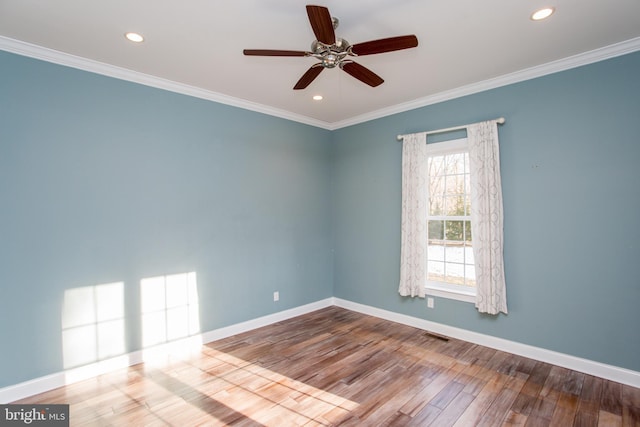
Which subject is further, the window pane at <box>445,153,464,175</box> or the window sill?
the window pane at <box>445,153,464,175</box>

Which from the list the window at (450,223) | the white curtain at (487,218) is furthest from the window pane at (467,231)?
the white curtain at (487,218)

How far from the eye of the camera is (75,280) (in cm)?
280

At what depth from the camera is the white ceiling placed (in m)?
2.17

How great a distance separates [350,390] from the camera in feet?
8.66

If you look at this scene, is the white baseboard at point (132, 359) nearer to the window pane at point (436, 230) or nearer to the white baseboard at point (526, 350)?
the white baseboard at point (526, 350)

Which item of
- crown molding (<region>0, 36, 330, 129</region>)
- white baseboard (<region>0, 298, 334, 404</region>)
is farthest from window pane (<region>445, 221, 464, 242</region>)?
crown molding (<region>0, 36, 330, 129</region>)

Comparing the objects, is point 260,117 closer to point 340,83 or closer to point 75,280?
point 340,83

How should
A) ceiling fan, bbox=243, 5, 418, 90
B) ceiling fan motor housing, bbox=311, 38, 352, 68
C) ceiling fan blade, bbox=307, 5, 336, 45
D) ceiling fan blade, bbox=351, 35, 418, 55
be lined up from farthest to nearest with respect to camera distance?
ceiling fan motor housing, bbox=311, 38, 352, 68 < ceiling fan blade, bbox=351, 35, 418, 55 < ceiling fan, bbox=243, 5, 418, 90 < ceiling fan blade, bbox=307, 5, 336, 45

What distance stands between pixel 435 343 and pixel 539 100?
284 centimetres

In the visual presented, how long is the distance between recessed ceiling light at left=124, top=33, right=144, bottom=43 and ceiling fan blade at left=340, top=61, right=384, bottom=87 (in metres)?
1.67

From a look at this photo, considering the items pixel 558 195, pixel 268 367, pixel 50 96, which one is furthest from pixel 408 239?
pixel 50 96

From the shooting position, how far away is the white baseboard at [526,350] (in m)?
2.71

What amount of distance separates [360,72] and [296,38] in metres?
0.62

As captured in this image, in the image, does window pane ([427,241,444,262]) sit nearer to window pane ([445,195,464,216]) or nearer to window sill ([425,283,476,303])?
window sill ([425,283,476,303])
